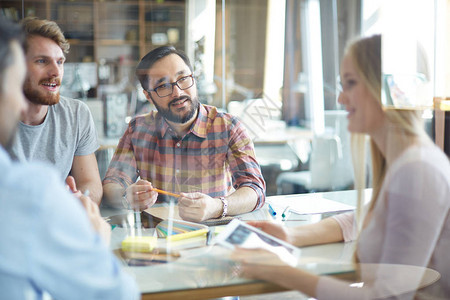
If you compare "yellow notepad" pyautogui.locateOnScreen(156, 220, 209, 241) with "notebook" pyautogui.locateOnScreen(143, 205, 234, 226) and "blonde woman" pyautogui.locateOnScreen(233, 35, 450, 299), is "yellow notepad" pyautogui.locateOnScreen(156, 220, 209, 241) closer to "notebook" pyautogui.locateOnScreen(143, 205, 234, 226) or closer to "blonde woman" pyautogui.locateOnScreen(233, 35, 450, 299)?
"notebook" pyautogui.locateOnScreen(143, 205, 234, 226)

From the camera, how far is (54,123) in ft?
3.89

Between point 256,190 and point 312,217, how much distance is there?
25 centimetres

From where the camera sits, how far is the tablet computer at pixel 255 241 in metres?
1.02

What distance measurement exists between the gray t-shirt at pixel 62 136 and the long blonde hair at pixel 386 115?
2.16ft

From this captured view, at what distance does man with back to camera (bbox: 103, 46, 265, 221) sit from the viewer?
4.03 feet

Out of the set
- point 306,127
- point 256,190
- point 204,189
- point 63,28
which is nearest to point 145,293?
point 204,189

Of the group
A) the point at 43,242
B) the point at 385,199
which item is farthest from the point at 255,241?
the point at 43,242

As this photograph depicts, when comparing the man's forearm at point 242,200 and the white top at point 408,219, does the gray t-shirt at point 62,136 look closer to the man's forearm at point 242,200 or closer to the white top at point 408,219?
the man's forearm at point 242,200

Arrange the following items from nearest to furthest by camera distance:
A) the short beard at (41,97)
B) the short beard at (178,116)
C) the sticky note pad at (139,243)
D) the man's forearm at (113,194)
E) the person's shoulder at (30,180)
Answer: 1. the person's shoulder at (30,180)
2. the short beard at (41,97)
3. the sticky note pad at (139,243)
4. the man's forearm at (113,194)
5. the short beard at (178,116)

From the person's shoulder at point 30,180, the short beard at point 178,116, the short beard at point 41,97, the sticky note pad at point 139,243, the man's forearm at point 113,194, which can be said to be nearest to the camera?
the person's shoulder at point 30,180

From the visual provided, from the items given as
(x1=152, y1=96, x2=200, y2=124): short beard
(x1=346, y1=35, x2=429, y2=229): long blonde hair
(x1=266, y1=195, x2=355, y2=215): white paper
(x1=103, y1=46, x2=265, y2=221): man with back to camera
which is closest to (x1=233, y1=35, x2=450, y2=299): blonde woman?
(x1=346, y1=35, x2=429, y2=229): long blonde hair

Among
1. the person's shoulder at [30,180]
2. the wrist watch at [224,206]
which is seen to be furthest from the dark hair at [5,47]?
the wrist watch at [224,206]

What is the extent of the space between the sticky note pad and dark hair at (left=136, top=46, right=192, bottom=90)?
1.33ft

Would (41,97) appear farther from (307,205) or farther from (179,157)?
(307,205)
